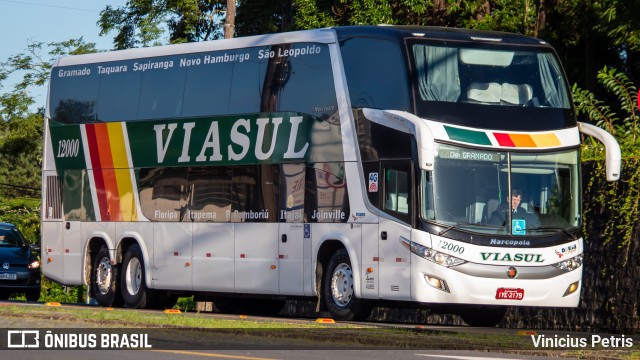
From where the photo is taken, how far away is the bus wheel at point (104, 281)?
1041 inches

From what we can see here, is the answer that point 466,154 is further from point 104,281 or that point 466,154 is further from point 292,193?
point 104,281

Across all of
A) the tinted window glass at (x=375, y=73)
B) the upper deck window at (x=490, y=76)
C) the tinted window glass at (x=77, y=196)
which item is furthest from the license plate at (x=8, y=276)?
the upper deck window at (x=490, y=76)

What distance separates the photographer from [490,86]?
20922mm

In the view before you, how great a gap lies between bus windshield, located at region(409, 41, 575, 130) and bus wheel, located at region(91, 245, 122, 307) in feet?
27.0

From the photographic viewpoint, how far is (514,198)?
2036 cm

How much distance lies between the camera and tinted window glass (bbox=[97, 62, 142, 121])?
85.1 feet

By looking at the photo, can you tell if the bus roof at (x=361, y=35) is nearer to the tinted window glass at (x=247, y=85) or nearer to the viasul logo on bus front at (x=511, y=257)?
the tinted window glass at (x=247, y=85)

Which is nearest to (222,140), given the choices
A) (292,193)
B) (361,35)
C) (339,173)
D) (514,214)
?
(292,193)

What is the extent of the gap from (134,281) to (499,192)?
27.1ft

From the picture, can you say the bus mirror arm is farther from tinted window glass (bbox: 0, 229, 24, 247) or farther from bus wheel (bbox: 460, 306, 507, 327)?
tinted window glass (bbox: 0, 229, 24, 247)

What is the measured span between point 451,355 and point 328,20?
21311mm

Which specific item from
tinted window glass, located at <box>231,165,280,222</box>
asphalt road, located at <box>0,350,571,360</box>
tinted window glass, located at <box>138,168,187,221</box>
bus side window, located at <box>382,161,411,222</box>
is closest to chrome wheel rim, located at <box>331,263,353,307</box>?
bus side window, located at <box>382,161,411,222</box>

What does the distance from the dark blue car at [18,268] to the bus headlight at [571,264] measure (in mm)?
15156

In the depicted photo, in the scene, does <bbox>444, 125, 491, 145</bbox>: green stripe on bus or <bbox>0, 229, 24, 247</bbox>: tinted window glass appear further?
<bbox>0, 229, 24, 247</bbox>: tinted window glass
